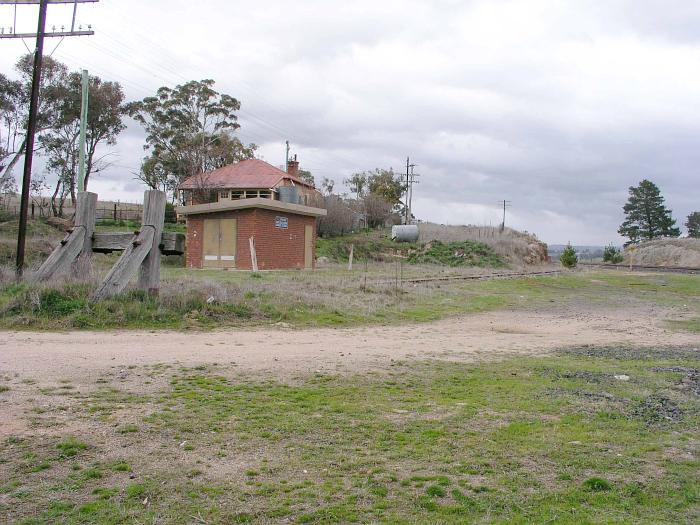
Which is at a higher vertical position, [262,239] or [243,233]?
[243,233]

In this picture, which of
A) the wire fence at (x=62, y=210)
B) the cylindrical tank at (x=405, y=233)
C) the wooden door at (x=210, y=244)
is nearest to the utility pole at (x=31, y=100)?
the wooden door at (x=210, y=244)

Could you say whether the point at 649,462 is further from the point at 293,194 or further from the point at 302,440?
the point at 293,194

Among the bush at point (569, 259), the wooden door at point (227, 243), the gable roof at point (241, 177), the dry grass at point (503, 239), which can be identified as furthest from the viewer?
the bush at point (569, 259)

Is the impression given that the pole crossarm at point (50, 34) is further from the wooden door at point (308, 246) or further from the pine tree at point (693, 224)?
the pine tree at point (693, 224)

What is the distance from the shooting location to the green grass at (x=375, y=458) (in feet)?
13.5

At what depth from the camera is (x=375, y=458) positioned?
5.03 m

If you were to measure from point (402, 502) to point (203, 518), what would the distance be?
4.23ft

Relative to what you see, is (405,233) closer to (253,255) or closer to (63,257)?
(253,255)

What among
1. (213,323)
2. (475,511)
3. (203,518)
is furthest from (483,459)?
(213,323)

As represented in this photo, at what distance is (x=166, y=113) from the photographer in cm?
5272

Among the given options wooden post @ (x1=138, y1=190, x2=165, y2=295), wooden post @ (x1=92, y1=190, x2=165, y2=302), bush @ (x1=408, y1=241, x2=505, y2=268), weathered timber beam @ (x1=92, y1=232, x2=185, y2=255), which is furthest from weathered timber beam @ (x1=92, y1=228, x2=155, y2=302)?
bush @ (x1=408, y1=241, x2=505, y2=268)

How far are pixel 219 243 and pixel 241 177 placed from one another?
2231 centimetres

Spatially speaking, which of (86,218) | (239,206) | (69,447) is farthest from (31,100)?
(69,447)

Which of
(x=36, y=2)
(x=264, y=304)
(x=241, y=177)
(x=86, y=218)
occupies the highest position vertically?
(x=36, y=2)
